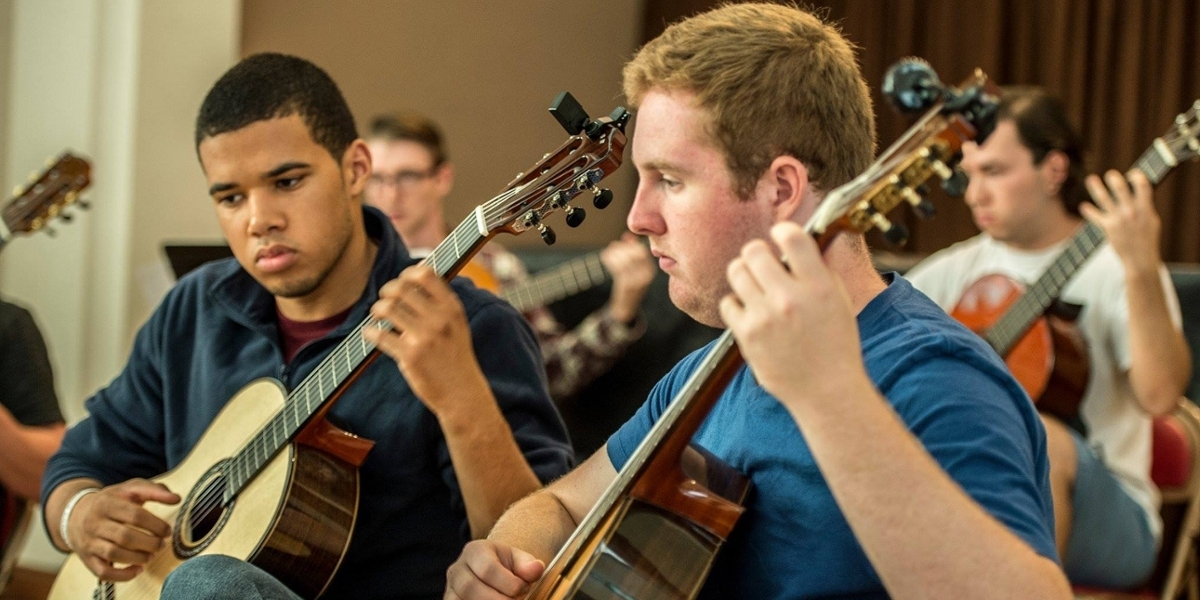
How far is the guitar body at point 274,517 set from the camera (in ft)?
5.12

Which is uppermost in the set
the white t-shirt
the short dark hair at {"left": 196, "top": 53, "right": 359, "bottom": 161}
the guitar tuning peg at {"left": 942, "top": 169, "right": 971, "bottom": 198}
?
the short dark hair at {"left": 196, "top": 53, "right": 359, "bottom": 161}

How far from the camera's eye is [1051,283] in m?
2.85

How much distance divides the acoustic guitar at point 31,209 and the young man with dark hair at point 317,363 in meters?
0.66

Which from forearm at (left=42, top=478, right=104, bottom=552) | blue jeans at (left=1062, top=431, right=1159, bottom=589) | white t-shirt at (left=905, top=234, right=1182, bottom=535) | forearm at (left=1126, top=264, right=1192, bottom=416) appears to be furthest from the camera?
white t-shirt at (left=905, top=234, right=1182, bottom=535)

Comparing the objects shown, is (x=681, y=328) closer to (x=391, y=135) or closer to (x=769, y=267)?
(x=391, y=135)

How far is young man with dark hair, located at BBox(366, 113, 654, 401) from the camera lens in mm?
3486

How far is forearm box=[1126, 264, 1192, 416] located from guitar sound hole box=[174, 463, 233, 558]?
192 cm

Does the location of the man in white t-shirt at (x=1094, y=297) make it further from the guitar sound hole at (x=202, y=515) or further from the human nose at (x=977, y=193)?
the guitar sound hole at (x=202, y=515)

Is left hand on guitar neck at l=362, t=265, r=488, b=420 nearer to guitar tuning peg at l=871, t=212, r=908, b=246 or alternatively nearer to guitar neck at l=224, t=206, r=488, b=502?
guitar neck at l=224, t=206, r=488, b=502

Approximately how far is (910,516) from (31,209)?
7.07ft

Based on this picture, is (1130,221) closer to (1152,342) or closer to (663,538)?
(1152,342)

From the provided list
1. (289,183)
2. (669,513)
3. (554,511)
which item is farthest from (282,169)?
(669,513)

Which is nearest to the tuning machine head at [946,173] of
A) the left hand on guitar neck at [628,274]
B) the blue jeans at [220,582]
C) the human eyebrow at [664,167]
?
the human eyebrow at [664,167]

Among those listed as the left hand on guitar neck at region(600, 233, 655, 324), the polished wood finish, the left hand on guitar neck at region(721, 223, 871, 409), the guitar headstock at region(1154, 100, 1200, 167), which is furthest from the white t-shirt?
the left hand on guitar neck at region(721, 223, 871, 409)
